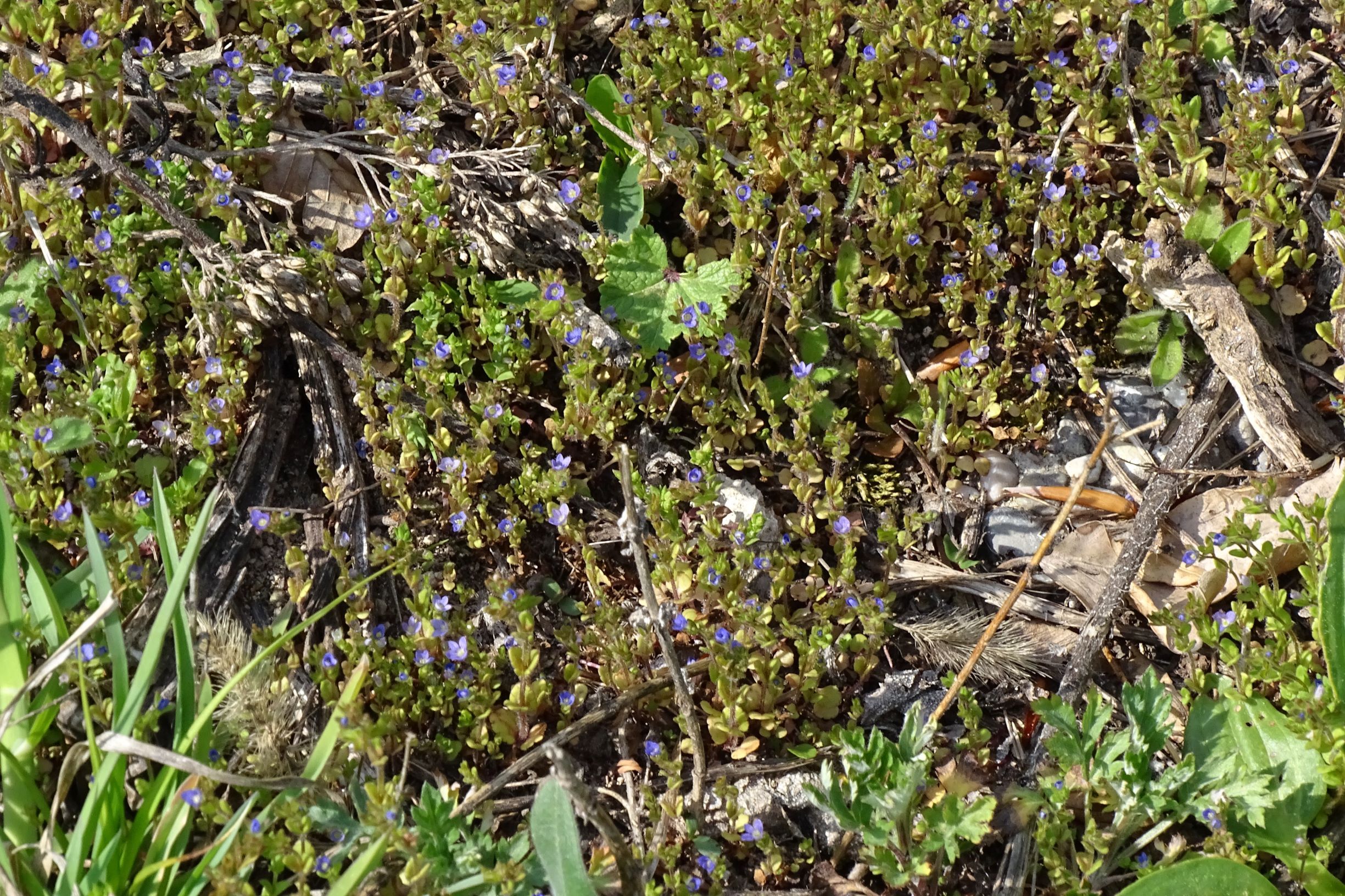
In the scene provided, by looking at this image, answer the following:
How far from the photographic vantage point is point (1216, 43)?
4.58 meters

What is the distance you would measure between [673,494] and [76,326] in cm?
218

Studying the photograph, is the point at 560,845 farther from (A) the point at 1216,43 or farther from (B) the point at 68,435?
(A) the point at 1216,43

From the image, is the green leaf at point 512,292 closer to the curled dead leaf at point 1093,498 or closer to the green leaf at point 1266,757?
the curled dead leaf at point 1093,498

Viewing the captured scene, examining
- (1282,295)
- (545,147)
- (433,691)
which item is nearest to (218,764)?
(433,691)

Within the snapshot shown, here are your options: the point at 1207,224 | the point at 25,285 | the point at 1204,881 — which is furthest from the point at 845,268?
the point at 25,285

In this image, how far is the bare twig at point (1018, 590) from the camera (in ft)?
11.1

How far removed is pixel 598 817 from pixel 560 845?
0.23m

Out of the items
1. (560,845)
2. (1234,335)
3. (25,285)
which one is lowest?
(560,845)

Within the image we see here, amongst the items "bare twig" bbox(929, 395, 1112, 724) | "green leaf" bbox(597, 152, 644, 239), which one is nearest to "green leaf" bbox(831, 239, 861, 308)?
"green leaf" bbox(597, 152, 644, 239)

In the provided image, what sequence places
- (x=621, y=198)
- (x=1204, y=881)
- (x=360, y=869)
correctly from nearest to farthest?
(x=360, y=869), (x=1204, y=881), (x=621, y=198)

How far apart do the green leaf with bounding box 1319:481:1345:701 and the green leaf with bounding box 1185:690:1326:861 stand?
0.20 meters

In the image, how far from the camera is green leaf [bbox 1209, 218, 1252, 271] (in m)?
4.10

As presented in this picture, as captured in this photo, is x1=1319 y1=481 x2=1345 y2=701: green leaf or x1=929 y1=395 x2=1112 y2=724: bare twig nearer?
x1=1319 y1=481 x2=1345 y2=701: green leaf

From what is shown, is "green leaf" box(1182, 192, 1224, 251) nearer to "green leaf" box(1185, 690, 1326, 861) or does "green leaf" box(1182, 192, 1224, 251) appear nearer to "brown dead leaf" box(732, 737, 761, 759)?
"green leaf" box(1185, 690, 1326, 861)
